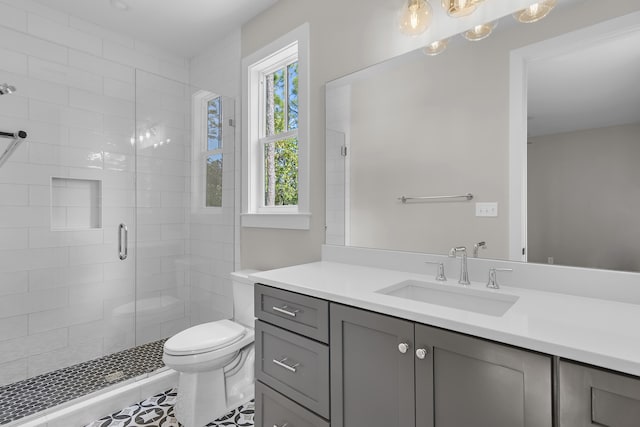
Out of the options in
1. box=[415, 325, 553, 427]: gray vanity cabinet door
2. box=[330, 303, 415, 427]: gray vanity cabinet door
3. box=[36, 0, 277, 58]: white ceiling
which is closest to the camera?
box=[415, 325, 553, 427]: gray vanity cabinet door

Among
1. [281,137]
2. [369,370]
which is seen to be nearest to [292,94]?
[281,137]

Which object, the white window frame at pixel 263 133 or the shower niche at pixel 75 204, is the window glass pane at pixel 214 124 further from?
the shower niche at pixel 75 204

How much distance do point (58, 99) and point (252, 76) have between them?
1.31m

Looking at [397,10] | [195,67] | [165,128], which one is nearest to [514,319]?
[397,10]

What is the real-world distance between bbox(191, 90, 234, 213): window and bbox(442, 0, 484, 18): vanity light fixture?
70.7 inches

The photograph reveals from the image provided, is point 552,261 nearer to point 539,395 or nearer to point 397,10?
point 539,395

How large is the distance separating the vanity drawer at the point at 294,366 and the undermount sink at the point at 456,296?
0.35m

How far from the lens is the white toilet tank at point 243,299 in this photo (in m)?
2.06

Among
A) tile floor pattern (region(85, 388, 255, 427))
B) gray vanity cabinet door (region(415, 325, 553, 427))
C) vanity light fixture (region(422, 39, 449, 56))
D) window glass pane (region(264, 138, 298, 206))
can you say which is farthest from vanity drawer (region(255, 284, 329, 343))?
vanity light fixture (region(422, 39, 449, 56))

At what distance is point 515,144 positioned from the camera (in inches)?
49.0

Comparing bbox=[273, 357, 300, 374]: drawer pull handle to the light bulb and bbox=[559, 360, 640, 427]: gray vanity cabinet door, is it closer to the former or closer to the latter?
bbox=[559, 360, 640, 427]: gray vanity cabinet door

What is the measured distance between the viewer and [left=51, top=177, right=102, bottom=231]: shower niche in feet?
7.09

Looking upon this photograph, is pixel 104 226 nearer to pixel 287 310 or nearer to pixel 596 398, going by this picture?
pixel 287 310

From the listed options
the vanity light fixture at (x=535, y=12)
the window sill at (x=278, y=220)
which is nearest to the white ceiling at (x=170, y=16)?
the window sill at (x=278, y=220)
